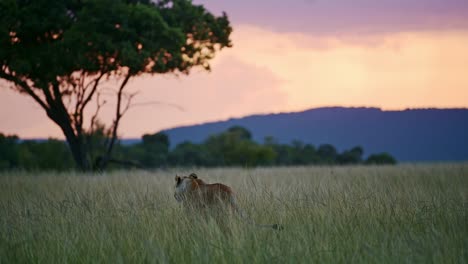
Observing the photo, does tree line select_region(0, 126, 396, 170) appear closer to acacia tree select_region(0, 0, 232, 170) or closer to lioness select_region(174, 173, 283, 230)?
acacia tree select_region(0, 0, 232, 170)

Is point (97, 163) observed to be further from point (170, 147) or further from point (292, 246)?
point (170, 147)

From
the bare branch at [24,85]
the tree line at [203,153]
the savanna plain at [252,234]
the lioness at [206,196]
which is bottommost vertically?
the savanna plain at [252,234]

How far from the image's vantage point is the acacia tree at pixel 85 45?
2070 centimetres

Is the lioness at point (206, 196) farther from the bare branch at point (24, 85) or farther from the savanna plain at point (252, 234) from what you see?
the bare branch at point (24, 85)

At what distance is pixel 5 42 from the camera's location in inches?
831

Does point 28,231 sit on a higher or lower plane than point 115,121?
lower

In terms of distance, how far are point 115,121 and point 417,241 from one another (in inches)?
757

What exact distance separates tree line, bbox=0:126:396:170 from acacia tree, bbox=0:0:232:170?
19940 millimetres

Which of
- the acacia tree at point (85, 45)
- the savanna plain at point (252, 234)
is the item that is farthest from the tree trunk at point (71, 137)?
the savanna plain at point (252, 234)

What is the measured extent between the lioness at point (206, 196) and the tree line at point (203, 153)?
36067mm

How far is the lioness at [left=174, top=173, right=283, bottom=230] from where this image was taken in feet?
22.7

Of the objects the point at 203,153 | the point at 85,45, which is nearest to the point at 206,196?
the point at 85,45

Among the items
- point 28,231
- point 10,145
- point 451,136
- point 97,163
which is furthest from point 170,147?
point 28,231

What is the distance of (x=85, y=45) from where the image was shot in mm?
20766
